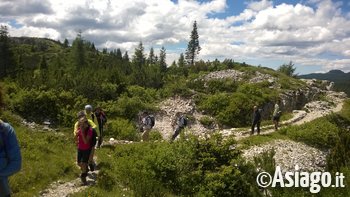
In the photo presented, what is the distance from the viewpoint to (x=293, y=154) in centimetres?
2192

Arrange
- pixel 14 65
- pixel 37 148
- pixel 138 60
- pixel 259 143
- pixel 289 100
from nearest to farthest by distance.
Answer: pixel 37 148
pixel 259 143
pixel 289 100
pixel 14 65
pixel 138 60

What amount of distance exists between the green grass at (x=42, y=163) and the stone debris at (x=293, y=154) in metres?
9.98

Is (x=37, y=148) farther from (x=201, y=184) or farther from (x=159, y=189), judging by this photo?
(x=201, y=184)

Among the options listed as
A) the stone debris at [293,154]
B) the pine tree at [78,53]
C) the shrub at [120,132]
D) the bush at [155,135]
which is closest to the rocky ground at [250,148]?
the stone debris at [293,154]

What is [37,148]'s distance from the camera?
1541cm

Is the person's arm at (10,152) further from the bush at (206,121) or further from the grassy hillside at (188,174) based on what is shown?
the bush at (206,121)

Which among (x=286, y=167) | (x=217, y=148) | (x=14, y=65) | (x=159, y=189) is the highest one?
(x=14, y=65)

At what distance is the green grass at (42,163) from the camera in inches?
445

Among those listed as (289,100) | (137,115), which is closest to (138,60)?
(289,100)

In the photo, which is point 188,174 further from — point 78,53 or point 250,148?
point 78,53

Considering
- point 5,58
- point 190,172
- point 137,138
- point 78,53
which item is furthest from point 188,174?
point 78,53

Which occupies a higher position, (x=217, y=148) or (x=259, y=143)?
(x=217, y=148)

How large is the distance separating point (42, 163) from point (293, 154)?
50.6 ft

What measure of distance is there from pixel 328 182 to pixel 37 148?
1269 cm
